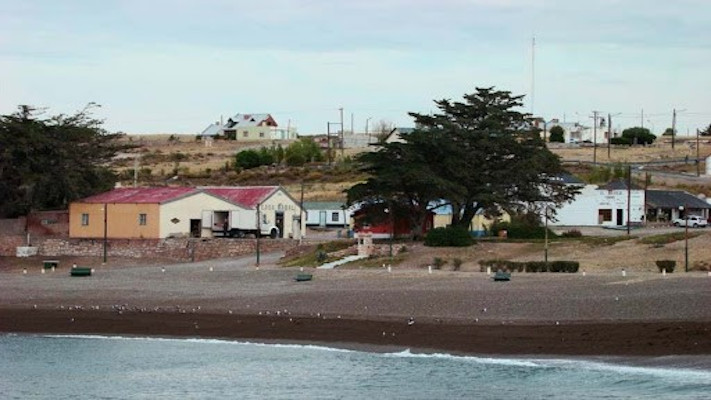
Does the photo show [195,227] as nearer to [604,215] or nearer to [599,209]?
[599,209]

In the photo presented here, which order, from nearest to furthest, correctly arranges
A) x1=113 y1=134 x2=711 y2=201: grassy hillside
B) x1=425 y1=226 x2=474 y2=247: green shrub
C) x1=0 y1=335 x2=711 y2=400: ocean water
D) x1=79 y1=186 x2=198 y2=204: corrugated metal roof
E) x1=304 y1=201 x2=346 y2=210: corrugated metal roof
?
x1=0 y1=335 x2=711 y2=400: ocean water < x1=425 y1=226 x2=474 y2=247: green shrub < x1=79 y1=186 x2=198 y2=204: corrugated metal roof < x1=304 y1=201 x2=346 y2=210: corrugated metal roof < x1=113 y1=134 x2=711 y2=201: grassy hillside

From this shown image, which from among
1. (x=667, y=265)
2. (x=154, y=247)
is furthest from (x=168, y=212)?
(x=667, y=265)

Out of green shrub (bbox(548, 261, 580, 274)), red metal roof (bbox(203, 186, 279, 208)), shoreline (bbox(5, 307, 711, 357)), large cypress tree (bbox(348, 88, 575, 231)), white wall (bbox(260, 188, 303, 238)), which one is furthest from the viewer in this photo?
white wall (bbox(260, 188, 303, 238))

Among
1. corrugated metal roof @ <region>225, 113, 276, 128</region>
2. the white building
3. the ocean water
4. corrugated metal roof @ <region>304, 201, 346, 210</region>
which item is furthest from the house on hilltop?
the ocean water

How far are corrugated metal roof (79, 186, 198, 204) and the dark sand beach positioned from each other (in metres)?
16.6

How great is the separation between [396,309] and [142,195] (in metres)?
35.3

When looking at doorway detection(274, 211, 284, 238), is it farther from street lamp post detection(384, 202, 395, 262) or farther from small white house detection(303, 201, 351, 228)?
small white house detection(303, 201, 351, 228)

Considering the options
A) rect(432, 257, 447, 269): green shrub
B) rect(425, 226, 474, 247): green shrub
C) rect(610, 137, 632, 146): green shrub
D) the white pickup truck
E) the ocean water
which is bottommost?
the ocean water

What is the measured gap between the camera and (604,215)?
273ft

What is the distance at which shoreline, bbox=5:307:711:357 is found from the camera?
3256 cm

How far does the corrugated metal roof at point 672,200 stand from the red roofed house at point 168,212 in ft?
90.6

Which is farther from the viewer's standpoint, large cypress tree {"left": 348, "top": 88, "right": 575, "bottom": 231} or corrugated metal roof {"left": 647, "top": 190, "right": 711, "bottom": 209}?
corrugated metal roof {"left": 647, "top": 190, "right": 711, "bottom": 209}

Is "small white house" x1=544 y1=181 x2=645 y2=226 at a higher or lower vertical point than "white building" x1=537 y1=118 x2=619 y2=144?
lower

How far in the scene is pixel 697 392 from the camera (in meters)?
27.1
